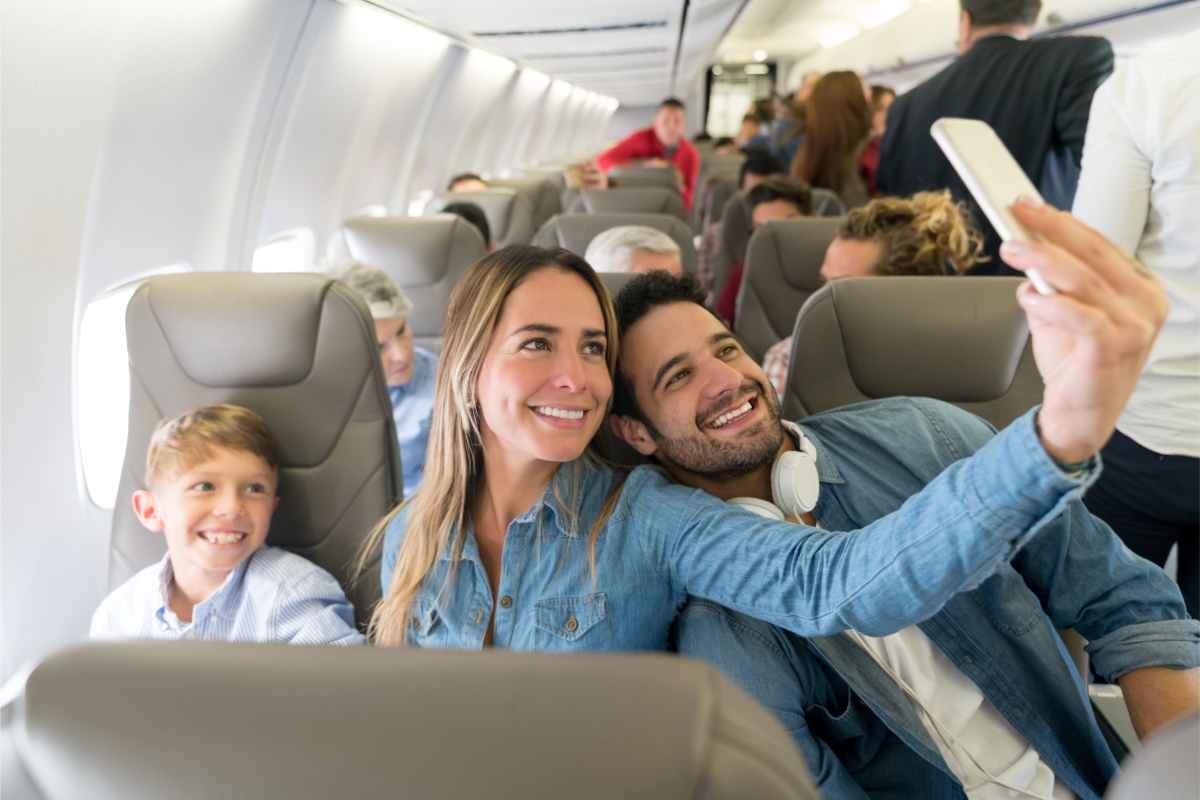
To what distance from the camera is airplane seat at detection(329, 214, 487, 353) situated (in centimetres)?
336

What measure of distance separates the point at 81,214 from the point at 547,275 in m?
1.90

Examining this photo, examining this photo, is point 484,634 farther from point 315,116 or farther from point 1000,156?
point 315,116

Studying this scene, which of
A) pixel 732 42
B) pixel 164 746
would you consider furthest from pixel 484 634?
pixel 732 42

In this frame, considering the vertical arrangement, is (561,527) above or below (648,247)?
below

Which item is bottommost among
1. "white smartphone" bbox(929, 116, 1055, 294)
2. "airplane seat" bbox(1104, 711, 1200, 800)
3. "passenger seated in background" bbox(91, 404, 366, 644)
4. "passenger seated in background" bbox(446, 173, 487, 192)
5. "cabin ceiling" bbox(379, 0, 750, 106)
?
"passenger seated in background" bbox(91, 404, 366, 644)

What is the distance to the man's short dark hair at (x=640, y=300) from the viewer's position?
1406 millimetres

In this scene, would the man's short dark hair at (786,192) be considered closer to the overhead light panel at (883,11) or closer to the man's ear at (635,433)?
the man's ear at (635,433)

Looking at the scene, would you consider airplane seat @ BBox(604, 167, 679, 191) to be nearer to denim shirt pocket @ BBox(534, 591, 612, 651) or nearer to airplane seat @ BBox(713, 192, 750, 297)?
airplane seat @ BBox(713, 192, 750, 297)

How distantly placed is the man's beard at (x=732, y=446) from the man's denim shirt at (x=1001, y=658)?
0.23 meters

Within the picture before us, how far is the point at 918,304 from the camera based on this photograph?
1.66 metres

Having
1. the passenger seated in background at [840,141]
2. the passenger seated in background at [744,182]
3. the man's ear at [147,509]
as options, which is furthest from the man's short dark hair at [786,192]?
the man's ear at [147,509]

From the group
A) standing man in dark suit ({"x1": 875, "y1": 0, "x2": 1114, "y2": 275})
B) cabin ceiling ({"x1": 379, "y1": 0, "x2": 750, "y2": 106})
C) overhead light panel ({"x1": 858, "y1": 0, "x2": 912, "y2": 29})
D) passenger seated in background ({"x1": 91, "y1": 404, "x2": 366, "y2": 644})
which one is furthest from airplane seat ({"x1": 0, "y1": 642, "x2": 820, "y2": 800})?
overhead light panel ({"x1": 858, "y1": 0, "x2": 912, "y2": 29})

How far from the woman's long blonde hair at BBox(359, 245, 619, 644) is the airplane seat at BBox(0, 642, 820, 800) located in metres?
0.84

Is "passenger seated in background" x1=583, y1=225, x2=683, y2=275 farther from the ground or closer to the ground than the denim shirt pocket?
farther from the ground
